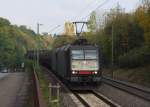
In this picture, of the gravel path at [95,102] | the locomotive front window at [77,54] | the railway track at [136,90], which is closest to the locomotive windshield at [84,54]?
the locomotive front window at [77,54]

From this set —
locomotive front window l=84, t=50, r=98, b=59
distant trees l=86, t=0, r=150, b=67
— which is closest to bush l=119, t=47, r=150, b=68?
distant trees l=86, t=0, r=150, b=67

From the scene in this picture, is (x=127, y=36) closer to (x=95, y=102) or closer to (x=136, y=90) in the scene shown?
(x=136, y=90)

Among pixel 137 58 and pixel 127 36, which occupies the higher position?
pixel 127 36

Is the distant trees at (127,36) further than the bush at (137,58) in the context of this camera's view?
No

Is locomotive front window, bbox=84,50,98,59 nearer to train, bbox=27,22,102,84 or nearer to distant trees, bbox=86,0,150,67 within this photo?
train, bbox=27,22,102,84

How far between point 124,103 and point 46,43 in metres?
174

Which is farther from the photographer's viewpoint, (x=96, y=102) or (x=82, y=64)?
(x=82, y=64)

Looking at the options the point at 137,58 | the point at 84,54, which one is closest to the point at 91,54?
the point at 84,54

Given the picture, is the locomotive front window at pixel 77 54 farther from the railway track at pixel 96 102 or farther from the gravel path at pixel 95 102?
the gravel path at pixel 95 102

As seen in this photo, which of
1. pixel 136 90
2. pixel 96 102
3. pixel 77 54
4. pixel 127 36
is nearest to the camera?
pixel 96 102

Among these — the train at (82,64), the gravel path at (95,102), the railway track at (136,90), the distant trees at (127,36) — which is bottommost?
the gravel path at (95,102)

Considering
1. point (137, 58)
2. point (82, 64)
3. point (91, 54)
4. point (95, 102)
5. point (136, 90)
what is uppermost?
point (137, 58)

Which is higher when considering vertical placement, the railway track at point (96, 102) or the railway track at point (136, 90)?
the railway track at point (136, 90)

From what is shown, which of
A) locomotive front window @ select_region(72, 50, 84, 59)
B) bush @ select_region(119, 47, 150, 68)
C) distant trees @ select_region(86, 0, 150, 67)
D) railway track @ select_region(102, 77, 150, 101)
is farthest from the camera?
bush @ select_region(119, 47, 150, 68)
